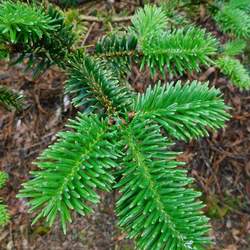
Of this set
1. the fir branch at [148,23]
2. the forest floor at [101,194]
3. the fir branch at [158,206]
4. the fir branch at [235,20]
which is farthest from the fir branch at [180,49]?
the forest floor at [101,194]

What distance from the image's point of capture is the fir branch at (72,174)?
702 millimetres

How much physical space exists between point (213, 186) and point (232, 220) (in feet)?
0.69

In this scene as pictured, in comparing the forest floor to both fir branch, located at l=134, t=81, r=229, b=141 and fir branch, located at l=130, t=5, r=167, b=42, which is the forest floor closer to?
fir branch, located at l=130, t=5, r=167, b=42

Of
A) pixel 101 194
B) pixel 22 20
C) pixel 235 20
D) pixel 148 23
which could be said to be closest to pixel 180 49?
pixel 148 23

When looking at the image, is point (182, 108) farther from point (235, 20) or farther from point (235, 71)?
point (235, 20)

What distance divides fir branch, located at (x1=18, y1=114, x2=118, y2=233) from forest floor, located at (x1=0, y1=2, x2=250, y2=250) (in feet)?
4.41

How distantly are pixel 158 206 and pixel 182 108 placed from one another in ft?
0.73

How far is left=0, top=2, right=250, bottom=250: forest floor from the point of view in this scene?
2.09 meters

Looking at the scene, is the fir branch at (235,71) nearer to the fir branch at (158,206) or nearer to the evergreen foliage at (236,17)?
the evergreen foliage at (236,17)

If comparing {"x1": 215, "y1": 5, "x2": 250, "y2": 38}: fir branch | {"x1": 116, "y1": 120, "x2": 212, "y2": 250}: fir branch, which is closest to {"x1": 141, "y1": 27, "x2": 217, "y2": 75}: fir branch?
{"x1": 116, "y1": 120, "x2": 212, "y2": 250}: fir branch

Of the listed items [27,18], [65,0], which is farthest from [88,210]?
[65,0]

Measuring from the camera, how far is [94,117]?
835 millimetres

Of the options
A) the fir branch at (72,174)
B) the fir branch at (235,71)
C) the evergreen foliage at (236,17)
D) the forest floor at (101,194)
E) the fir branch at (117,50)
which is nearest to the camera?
the fir branch at (72,174)

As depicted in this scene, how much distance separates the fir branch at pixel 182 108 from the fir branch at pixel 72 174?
12 cm
